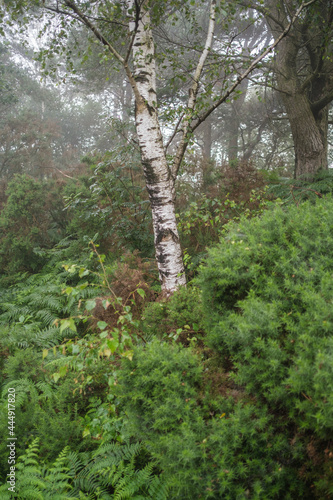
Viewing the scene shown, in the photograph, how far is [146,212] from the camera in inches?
212

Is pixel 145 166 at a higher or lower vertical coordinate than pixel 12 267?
higher

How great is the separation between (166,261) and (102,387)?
5.37 feet

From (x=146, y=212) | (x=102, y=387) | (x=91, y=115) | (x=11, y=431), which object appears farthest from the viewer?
(x=91, y=115)

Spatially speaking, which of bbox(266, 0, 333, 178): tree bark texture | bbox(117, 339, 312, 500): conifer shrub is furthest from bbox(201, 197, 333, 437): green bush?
bbox(266, 0, 333, 178): tree bark texture

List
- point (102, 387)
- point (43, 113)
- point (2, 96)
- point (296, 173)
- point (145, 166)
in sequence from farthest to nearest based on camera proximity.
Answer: point (43, 113) → point (2, 96) → point (296, 173) → point (145, 166) → point (102, 387)

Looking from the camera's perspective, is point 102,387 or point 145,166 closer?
point 102,387

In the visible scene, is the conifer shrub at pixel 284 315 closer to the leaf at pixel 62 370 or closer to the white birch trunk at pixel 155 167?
the leaf at pixel 62 370

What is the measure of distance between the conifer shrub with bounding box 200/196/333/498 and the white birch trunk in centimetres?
152

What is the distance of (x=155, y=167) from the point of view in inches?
142

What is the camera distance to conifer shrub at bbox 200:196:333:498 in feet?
4.17

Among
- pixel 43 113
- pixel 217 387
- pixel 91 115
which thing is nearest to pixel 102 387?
pixel 217 387

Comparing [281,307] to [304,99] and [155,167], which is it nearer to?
[155,167]

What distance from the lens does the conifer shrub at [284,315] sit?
50.0 inches

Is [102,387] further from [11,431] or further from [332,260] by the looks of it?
[332,260]
